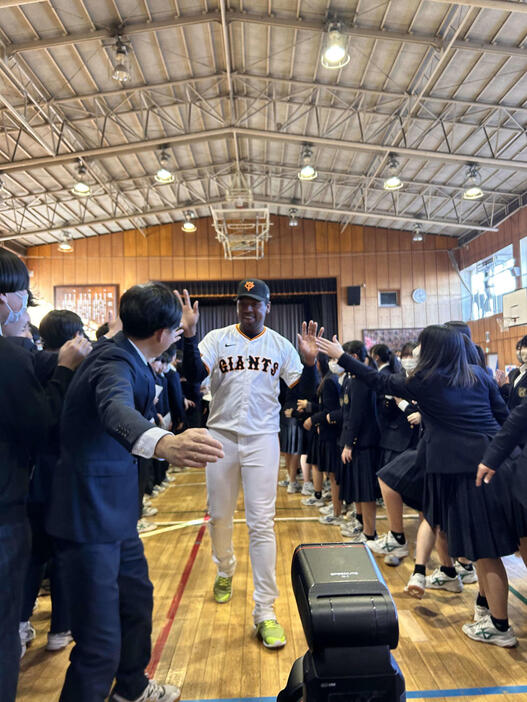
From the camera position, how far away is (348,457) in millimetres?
3654

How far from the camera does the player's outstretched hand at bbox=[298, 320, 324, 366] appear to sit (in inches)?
114

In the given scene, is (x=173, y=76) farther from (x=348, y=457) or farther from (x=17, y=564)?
(x=17, y=564)

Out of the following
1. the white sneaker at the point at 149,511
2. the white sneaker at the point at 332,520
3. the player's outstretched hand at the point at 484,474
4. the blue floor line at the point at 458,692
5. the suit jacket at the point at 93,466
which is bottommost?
the white sneaker at the point at 149,511

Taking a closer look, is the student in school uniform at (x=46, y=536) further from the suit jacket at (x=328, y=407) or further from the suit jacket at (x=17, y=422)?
the suit jacket at (x=328, y=407)

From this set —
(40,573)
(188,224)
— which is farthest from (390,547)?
(188,224)

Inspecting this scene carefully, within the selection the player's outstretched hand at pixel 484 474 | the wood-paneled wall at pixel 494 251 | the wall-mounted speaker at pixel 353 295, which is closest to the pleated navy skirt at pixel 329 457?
the player's outstretched hand at pixel 484 474

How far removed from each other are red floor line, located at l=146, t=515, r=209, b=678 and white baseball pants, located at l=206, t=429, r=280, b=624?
15.7 inches

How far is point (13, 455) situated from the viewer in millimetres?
1460

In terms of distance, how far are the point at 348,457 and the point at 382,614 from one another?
239cm

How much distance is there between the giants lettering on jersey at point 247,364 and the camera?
2734 millimetres

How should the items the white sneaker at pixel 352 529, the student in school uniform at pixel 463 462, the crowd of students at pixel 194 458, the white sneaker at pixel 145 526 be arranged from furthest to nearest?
the white sneaker at pixel 145 526, the white sneaker at pixel 352 529, the student in school uniform at pixel 463 462, the crowd of students at pixel 194 458

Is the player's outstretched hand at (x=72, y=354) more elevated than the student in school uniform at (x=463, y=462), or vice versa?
the player's outstretched hand at (x=72, y=354)

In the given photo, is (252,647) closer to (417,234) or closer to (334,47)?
(334,47)

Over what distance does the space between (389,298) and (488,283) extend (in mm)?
2943
